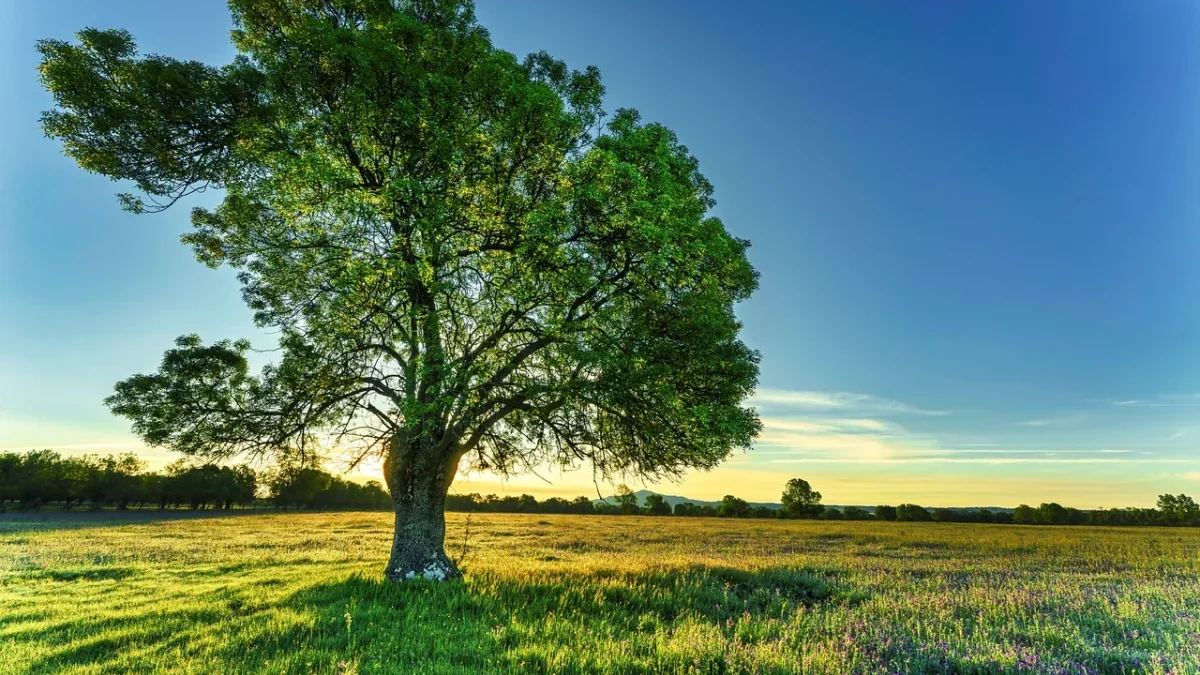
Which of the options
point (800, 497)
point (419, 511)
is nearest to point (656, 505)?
point (800, 497)

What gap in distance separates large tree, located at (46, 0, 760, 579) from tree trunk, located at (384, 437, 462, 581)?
60 mm

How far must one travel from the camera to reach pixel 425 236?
41.1 feet

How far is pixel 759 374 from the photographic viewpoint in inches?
555

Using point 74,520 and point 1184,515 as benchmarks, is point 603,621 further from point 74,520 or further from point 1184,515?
point 1184,515

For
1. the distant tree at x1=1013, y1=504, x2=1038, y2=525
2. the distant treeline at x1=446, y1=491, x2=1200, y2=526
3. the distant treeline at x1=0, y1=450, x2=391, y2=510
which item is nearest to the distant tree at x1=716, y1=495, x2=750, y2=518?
the distant treeline at x1=446, y1=491, x2=1200, y2=526

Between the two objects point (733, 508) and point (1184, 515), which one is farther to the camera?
point (733, 508)

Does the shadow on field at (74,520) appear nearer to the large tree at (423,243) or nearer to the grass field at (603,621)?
the grass field at (603,621)

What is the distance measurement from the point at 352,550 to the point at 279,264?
1736 cm

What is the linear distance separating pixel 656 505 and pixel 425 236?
88892mm

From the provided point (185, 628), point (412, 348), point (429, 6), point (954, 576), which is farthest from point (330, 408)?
point (954, 576)

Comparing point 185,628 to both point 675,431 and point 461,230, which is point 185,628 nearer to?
point 461,230

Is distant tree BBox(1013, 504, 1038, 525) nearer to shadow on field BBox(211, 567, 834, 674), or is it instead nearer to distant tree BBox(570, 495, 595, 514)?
distant tree BBox(570, 495, 595, 514)

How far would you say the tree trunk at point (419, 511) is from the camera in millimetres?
14055

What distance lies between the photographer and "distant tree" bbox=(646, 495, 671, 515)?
93.5 metres
